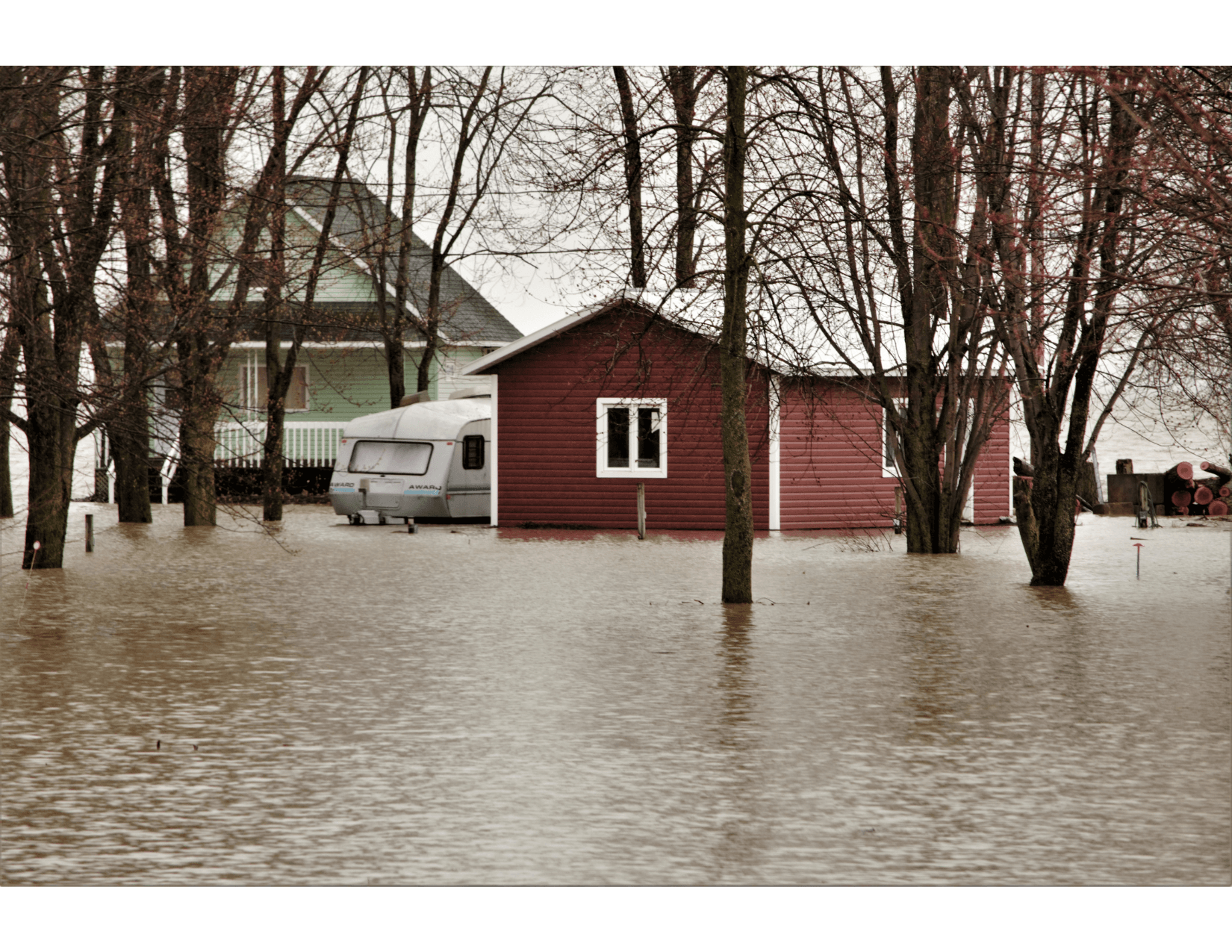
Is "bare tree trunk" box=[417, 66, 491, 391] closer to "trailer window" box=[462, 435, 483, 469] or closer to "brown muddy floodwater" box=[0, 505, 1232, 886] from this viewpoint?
"trailer window" box=[462, 435, 483, 469]

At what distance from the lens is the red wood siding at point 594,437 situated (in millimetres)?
27219

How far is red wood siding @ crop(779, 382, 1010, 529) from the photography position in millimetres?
27156

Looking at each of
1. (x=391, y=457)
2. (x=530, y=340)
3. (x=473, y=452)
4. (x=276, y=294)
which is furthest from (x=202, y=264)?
(x=473, y=452)

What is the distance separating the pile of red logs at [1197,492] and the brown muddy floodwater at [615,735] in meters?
15.4

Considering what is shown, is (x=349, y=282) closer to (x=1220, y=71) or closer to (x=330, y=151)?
(x=330, y=151)

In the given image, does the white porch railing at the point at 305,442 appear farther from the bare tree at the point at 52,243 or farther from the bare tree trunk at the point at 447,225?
the bare tree at the point at 52,243

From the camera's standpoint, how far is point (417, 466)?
2955 cm

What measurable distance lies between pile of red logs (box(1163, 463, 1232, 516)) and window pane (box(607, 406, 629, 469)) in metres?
11.8

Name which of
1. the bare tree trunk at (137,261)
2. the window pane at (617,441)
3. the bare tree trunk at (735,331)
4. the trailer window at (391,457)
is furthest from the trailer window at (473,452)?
the bare tree trunk at (735,331)

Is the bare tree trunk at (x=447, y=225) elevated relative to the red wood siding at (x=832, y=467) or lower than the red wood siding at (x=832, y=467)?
elevated

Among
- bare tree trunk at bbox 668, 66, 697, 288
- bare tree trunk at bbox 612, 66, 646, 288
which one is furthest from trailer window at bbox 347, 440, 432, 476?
bare tree trunk at bbox 668, 66, 697, 288

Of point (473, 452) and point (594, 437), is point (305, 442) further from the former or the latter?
point (594, 437)

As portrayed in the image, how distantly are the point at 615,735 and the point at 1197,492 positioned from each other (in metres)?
26.4

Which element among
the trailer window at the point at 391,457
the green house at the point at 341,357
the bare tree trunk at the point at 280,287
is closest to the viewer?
the bare tree trunk at the point at 280,287
